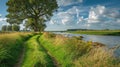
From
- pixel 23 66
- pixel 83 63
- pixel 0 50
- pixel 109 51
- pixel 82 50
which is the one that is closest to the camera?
pixel 83 63

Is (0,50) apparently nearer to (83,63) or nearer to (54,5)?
(83,63)

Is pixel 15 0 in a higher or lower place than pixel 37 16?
higher

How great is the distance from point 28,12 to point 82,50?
44560mm

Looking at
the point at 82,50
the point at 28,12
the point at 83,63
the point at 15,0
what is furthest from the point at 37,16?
the point at 83,63

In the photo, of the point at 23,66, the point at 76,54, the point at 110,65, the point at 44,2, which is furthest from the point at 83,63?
the point at 44,2

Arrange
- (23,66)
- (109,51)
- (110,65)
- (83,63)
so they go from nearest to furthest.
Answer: (110,65) < (83,63) < (109,51) < (23,66)

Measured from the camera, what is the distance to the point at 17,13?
188 ft

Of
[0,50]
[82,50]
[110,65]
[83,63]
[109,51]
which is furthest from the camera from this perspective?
[82,50]

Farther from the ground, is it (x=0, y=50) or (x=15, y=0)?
(x=15, y=0)

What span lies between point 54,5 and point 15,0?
11.1 meters

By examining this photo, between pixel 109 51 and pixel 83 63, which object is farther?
pixel 109 51

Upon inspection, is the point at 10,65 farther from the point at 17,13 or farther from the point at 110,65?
the point at 17,13

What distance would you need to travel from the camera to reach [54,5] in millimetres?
56969

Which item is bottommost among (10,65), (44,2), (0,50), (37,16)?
(10,65)
